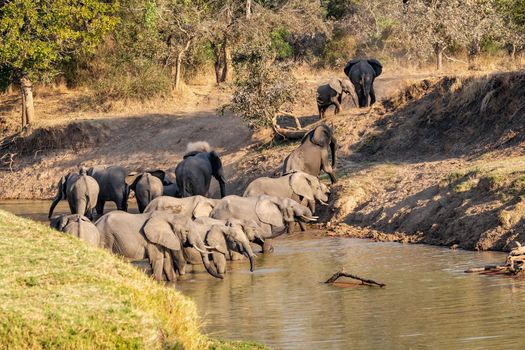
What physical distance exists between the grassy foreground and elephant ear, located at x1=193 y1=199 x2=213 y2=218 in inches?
364

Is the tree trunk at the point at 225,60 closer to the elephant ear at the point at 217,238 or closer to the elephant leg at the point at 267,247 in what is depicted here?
the elephant leg at the point at 267,247

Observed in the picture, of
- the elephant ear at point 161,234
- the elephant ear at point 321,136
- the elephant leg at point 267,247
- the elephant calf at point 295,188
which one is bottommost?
the elephant leg at point 267,247

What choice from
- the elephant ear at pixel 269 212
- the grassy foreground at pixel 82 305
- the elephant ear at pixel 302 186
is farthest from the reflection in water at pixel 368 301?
the elephant ear at pixel 302 186

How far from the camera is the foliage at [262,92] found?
33.3 metres

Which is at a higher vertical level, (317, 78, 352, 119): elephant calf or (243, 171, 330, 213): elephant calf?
(317, 78, 352, 119): elephant calf

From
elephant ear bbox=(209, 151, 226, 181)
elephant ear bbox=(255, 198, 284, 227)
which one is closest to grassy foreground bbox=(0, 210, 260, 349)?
elephant ear bbox=(255, 198, 284, 227)

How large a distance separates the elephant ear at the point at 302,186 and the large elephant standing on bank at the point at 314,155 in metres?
1.56

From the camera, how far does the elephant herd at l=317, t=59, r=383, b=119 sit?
34.6m

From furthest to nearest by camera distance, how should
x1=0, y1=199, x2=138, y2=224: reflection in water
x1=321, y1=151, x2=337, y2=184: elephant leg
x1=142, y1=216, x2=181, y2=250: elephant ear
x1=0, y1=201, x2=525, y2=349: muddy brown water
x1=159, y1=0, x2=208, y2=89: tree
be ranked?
1. x1=159, y1=0, x2=208, y2=89: tree
2. x1=0, y1=199, x2=138, y2=224: reflection in water
3. x1=321, y1=151, x2=337, y2=184: elephant leg
4. x1=142, y1=216, x2=181, y2=250: elephant ear
5. x1=0, y1=201, x2=525, y2=349: muddy brown water

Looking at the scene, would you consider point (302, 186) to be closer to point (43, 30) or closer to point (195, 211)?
point (195, 211)

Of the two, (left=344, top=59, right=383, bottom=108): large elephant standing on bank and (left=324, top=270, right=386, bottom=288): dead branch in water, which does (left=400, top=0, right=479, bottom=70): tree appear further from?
(left=324, top=270, right=386, bottom=288): dead branch in water

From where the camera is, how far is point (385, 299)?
56.6ft

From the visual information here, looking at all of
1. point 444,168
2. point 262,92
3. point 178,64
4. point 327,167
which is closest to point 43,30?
point 178,64

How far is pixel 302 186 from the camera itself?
1073 inches
